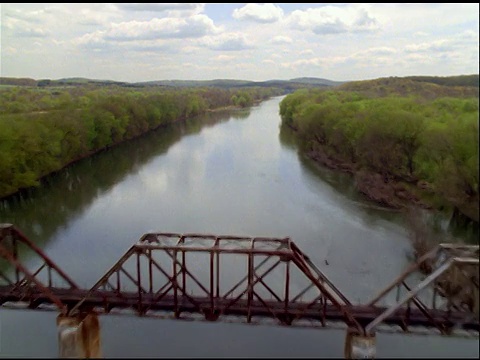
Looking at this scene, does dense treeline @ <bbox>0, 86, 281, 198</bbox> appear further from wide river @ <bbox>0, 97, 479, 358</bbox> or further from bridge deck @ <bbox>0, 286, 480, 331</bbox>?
bridge deck @ <bbox>0, 286, 480, 331</bbox>

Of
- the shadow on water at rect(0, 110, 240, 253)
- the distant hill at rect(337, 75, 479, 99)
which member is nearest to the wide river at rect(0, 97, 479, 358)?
the shadow on water at rect(0, 110, 240, 253)

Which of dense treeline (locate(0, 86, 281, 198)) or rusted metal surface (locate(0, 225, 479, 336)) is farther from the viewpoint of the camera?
dense treeline (locate(0, 86, 281, 198))

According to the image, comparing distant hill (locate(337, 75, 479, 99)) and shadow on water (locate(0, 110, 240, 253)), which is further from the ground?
distant hill (locate(337, 75, 479, 99))

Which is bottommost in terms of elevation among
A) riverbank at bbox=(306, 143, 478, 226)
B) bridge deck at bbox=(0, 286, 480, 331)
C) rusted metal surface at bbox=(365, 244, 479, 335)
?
riverbank at bbox=(306, 143, 478, 226)

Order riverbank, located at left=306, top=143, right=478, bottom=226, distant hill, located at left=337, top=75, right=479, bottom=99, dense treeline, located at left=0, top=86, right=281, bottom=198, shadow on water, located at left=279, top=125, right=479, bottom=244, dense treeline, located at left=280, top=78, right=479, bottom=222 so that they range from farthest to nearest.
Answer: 1. dense treeline, located at left=0, top=86, right=281, bottom=198
2. riverbank, located at left=306, top=143, right=478, bottom=226
3. dense treeline, located at left=280, top=78, right=479, bottom=222
4. shadow on water, located at left=279, top=125, right=479, bottom=244
5. distant hill, located at left=337, top=75, right=479, bottom=99

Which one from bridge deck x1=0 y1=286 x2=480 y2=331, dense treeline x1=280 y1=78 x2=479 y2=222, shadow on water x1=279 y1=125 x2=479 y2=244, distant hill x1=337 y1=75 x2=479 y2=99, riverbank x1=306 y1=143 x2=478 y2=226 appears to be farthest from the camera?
riverbank x1=306 y1=143 x2=478 y2=226

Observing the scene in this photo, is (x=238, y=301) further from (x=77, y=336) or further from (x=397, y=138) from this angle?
(x=397, y=138)

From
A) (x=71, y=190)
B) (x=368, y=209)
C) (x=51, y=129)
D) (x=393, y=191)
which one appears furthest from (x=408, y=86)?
(x=51, y=129)
